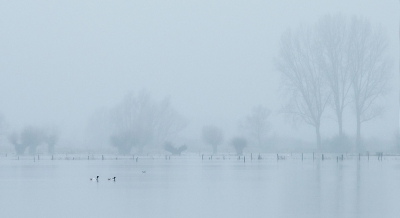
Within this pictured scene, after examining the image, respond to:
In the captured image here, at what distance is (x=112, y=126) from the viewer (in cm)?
6341

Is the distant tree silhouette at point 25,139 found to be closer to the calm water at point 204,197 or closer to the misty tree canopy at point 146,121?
the misty tree canopy at point 146,121

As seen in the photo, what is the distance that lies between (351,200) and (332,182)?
15.5ft

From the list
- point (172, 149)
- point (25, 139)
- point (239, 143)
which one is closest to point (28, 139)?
point (25, 139)

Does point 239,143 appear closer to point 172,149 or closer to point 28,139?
point 172,149

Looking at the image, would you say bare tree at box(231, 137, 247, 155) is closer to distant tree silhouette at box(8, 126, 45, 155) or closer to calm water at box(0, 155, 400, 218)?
distant tree silhouette at box(8, 126, 45, 155)

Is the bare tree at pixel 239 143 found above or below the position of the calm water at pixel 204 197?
above

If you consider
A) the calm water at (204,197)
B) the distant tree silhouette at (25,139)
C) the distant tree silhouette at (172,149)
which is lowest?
the calm water at (204,197)

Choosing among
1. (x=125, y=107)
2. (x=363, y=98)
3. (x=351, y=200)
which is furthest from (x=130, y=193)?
(x=125, y=107)

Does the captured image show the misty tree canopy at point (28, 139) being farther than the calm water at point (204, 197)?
Yes

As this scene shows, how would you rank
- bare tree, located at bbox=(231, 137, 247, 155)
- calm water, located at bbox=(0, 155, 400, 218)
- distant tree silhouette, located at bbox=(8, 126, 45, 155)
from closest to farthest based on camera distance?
calm water, located at bbox=(0, 155, 400, 218) → bare tree, located at bbox=(231, 137, 247, 155) → distant tree silhouette, located at bbox=(8, 126, 45, 155)

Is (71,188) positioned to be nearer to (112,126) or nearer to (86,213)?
(86,213)

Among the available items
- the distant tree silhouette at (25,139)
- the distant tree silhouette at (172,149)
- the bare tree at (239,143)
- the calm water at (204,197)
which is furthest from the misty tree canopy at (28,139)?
the calm water at (204,197)

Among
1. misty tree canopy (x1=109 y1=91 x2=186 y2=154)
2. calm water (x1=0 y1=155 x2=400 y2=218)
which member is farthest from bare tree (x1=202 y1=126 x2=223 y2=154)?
→ calm water (x1=0 y1=155 x2=400 y2=218)

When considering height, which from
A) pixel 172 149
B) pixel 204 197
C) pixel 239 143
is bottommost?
pixel 204 197
